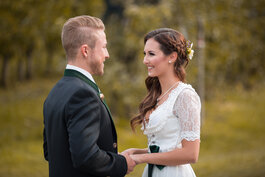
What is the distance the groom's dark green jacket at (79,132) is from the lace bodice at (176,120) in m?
0.53

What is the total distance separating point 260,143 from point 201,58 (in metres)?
6.18

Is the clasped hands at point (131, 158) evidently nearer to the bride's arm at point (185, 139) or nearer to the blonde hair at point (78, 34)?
the bride's arm at point (185, 139)

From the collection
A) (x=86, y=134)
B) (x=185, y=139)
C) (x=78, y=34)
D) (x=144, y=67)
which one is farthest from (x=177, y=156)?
(x=144, y=67)

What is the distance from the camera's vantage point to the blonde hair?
106 inches

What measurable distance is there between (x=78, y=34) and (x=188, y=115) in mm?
1194

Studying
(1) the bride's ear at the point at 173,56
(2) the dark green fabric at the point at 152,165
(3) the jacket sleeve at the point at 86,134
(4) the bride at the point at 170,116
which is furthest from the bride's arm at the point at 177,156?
(1) the bride's ear at the point at 173,56

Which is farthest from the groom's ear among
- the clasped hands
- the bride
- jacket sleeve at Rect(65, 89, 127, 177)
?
the clasped hands

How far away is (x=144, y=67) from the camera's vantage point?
13.0 m

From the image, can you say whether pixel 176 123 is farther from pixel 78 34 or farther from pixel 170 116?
pixel 78 34

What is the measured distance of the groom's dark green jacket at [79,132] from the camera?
2488 millimetres

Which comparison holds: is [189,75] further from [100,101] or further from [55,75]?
[55,75]

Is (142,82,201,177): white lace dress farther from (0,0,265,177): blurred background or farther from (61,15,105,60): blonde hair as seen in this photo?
(0,0,265,177): blurred background

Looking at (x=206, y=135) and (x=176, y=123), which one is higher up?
(x=176, y=123)

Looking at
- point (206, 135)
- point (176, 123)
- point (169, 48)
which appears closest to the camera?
point (176, 123)
